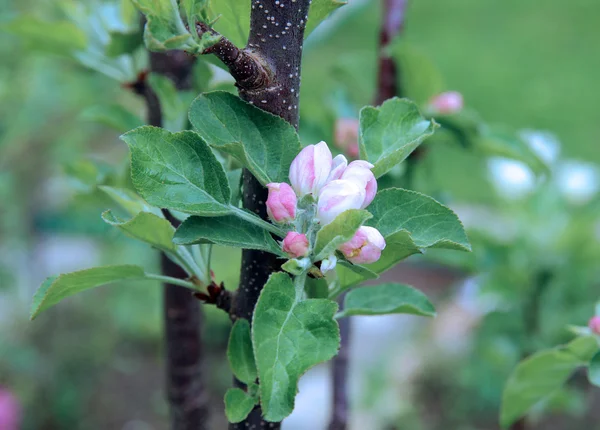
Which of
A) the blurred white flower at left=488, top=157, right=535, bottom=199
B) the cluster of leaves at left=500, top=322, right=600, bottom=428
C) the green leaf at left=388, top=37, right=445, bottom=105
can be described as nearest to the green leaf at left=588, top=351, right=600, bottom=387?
the cluster of leaves at left=500, top=322, right=600, bottom=428

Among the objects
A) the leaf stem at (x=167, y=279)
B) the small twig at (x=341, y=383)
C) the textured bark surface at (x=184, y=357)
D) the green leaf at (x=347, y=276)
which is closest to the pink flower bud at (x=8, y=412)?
the textured bark surface at (x=184, y=357)

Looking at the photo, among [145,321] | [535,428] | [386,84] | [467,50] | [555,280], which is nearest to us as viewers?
[386,84]

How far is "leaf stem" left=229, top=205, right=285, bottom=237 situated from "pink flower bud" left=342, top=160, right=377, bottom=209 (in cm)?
7

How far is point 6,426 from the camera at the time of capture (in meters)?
2.04

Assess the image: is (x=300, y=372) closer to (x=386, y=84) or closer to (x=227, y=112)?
(x=227, y=112)

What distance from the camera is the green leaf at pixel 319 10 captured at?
0.57 meters

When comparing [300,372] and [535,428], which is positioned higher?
[300,372]

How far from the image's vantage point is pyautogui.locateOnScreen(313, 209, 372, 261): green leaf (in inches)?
19.7

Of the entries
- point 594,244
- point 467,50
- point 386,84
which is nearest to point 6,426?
point 386,84

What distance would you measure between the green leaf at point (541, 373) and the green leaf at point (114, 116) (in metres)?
0.57

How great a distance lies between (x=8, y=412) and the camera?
2.04m

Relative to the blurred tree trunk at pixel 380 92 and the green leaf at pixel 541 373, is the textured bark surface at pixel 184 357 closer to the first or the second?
the blurred tree trunk at pixel 380 92

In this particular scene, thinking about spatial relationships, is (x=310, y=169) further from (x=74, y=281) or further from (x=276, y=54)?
(x=74, y=281)

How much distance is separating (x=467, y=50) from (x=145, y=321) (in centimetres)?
433
